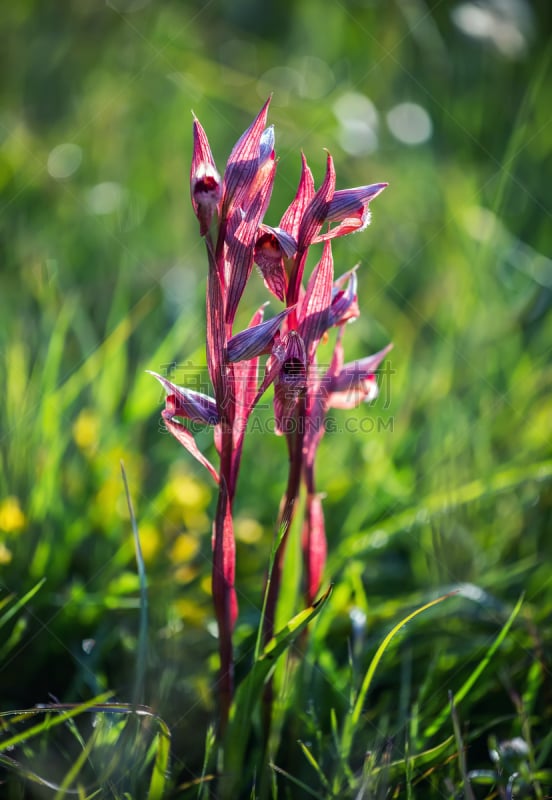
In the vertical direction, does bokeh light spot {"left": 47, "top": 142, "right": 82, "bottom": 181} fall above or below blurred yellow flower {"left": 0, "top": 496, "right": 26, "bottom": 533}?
above

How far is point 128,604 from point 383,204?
1856mm

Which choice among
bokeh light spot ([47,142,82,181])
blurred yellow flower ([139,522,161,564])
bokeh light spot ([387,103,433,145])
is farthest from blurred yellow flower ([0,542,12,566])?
bokeh light spot ([387,103,433,145])

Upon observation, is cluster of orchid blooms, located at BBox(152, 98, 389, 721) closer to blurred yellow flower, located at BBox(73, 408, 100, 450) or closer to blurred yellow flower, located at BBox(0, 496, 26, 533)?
blurred yellow flower, located at BBox(0, 496, 26, 533)

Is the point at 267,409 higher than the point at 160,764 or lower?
higher

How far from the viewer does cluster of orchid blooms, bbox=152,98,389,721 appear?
31.2 inches

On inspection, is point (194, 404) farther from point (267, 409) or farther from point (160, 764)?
point (267, 409)

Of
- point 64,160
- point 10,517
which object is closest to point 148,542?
point 10,517

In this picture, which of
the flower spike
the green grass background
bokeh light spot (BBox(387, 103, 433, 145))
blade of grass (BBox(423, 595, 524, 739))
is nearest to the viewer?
the flower spike

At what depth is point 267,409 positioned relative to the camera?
1.71m

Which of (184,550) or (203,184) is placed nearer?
(203,184)

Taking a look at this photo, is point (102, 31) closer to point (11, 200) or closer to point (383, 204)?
point (11, 200)

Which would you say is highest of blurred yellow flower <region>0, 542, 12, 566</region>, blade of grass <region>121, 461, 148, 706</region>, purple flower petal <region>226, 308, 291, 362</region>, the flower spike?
the flower spike

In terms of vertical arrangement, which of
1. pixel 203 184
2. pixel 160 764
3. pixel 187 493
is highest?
pixel 203 184

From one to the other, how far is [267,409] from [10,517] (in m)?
0.69
